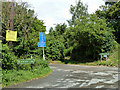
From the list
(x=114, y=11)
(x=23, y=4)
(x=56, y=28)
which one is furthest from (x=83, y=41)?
(x=56, y=28)

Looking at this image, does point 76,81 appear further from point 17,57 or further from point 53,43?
point 53,43

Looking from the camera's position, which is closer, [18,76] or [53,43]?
[18,76]

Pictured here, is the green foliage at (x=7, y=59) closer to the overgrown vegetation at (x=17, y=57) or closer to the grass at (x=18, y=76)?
the overgrown vegetation at (x=17, y=57)

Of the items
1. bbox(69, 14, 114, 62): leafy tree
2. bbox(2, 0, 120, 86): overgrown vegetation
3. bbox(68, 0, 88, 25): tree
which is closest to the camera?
bbox(2, 0, 120, 86): overgrown vegetation

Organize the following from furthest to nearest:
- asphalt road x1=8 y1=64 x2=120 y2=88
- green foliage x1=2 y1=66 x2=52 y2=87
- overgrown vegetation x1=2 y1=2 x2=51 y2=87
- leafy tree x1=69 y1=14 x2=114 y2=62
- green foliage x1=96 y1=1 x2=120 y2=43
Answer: green foliage x1=96 y1=1 x2=120 y2=43, leafy tree x1=69 y1=14 x2=114 y2=62, overgrown vegetation x1=2 y1=2 x2=51 y2=87, green foliage x1=2 y1=66 x2=52 y2=87, asphalt road x1=8 y1=64 x2=120 y2=88

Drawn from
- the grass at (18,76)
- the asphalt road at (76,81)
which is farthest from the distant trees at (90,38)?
the grass at (18,76)

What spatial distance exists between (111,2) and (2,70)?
32384 mm

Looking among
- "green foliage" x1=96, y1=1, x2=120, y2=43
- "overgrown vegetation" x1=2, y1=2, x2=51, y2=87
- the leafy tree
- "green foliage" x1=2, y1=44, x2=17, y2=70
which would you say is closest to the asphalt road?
"overgrown vegetation" x1=2, y1=2, x2=51, y2=87

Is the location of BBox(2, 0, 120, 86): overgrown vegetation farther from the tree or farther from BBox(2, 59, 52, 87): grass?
the tree

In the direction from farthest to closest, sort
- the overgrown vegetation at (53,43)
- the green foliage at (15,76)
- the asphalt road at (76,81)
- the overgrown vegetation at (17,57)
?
the overgrown vegetation at (53,43), the overgrown vegetation at (17,57), the green foliage at (15,76), the asphalt road at (76,81)

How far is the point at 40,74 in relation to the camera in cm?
1266

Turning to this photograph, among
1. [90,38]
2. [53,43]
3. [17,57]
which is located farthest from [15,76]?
[53,43]

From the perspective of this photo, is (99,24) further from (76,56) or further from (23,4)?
(23,4)

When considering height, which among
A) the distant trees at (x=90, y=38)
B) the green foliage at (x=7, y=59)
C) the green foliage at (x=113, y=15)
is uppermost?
the green foliage at (x=113, y=15)
